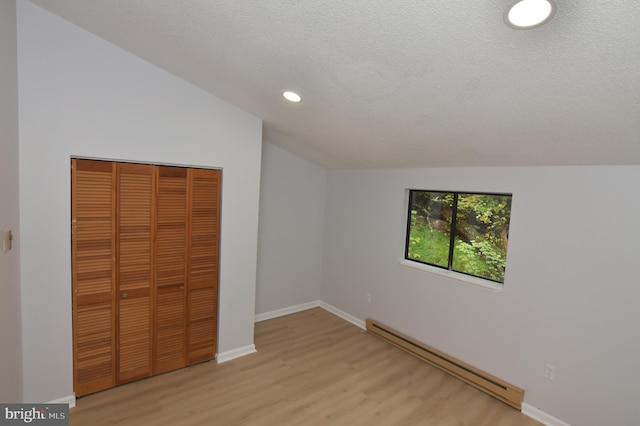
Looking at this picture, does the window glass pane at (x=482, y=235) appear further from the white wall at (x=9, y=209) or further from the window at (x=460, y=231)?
the white wall at (x=9, y=209)

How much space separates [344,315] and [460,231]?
2.02 m

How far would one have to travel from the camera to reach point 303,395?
8.98 feet

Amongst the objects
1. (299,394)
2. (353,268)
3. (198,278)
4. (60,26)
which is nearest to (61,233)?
(198,278)

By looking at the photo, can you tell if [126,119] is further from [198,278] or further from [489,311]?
[489,311]

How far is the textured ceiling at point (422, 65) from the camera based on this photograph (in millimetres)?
1365

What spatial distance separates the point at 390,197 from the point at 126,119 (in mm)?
2794

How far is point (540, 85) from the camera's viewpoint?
164 cm

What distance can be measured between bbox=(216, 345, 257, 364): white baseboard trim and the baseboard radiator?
1.50 meters

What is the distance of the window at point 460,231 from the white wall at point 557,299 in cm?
20

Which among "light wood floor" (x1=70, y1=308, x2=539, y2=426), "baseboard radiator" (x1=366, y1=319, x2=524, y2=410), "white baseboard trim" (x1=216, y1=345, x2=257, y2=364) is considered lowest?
"light wood floor" (x1=70, y1=308, x2=539, y2=426)

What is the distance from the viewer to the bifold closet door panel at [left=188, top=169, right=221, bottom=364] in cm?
296

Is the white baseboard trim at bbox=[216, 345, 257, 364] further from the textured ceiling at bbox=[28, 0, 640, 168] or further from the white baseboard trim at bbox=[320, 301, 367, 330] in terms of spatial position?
the textured ceiling at bbox=[28, 0, 640, 168]

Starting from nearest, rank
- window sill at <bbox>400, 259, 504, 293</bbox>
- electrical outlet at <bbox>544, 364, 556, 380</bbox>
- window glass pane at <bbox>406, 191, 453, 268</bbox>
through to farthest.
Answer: electrical outlet at <bbox>544, 364, 556, 380</bbox>
window sill at <bbox>400, 259, 504, 293</bbox>
window glass pane at <bbox>406, 191, 453, 268</bbox>

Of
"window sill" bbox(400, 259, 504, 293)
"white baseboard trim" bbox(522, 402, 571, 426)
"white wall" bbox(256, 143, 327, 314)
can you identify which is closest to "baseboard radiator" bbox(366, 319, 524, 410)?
"white baseboard trim" bbox(522, 402, 571, 426)
